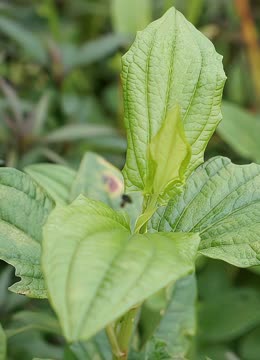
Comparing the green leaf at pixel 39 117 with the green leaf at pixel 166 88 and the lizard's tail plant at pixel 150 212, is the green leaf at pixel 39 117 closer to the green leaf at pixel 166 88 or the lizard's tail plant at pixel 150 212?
the lizard's tail plant at pixel 150 212

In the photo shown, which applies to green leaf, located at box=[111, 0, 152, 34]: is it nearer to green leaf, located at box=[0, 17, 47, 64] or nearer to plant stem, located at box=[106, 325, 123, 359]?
green leaf, located at box=[0, 17, 47, 64]

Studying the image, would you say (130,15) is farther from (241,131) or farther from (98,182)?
(98,182)

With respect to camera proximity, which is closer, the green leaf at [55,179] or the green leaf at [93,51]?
the green leaf at [55,179]

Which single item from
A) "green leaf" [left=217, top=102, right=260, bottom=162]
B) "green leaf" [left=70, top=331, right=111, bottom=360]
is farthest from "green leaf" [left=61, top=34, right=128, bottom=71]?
"green leaf" [left=70, top=331, right=111, bottom=360]

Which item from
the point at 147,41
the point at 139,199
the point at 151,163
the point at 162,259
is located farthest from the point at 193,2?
the point at 162,259

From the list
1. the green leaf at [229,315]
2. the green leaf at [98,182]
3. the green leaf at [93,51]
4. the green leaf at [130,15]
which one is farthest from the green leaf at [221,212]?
the green leaf at [130,15]

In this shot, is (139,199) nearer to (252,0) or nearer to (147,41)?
(147,41)

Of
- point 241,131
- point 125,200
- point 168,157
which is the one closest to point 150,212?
point 168,157
